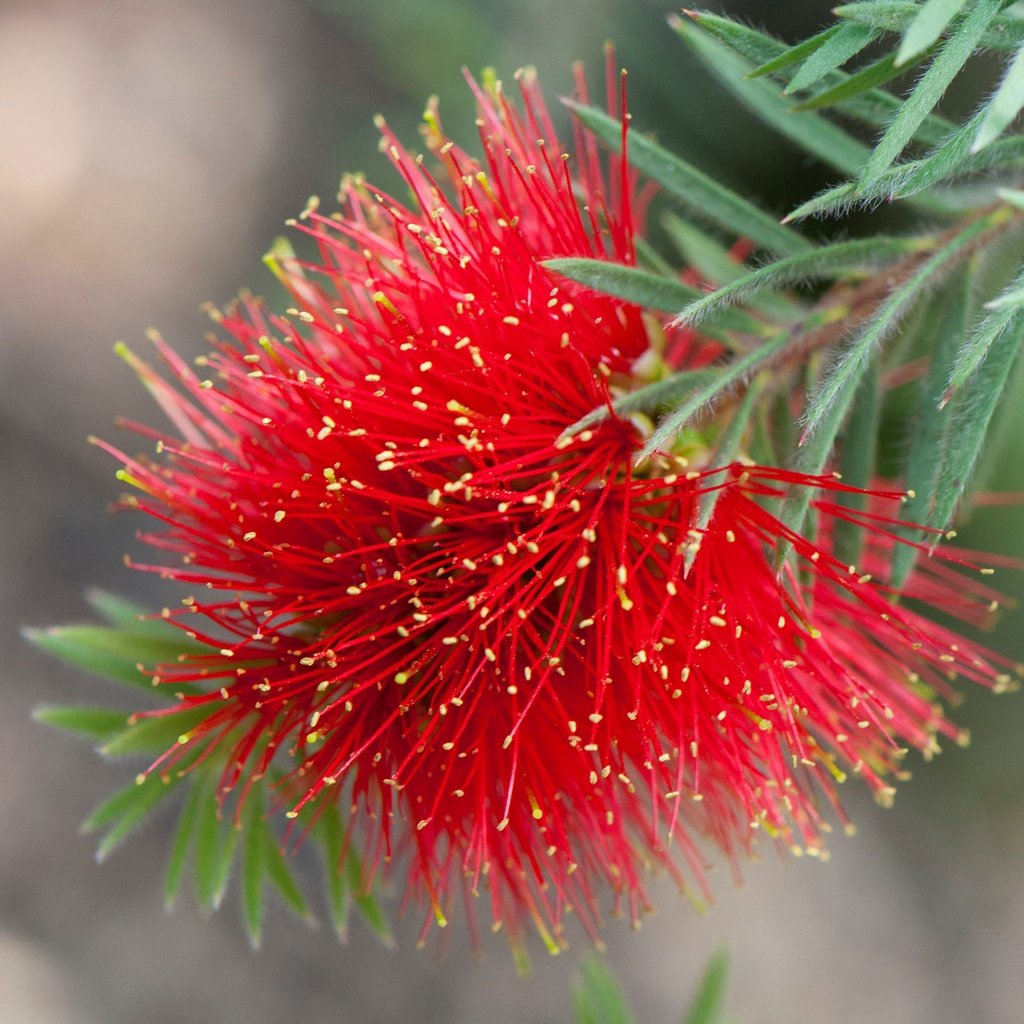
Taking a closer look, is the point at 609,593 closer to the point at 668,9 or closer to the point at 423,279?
the point at 423,279

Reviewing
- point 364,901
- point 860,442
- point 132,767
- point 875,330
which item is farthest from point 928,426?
point 132,767

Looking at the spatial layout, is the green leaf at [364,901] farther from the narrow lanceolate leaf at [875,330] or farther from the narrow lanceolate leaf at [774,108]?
the narrow lanceolate leaf at [774,108]

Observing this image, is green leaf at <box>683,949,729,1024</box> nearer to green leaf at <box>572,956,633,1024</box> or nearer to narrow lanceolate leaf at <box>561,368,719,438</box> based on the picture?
green leaf at <box>572,956,633,1024</box>

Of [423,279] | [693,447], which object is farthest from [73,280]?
[693,447]

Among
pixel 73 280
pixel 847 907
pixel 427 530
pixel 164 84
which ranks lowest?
pixel 847 907

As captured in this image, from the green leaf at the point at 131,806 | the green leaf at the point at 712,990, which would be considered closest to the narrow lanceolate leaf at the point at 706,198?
the green leaf at the point at 131,806

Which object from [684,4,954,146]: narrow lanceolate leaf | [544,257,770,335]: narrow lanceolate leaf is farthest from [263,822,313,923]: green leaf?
[684,4,954,146]: narrow lanceolate leaf

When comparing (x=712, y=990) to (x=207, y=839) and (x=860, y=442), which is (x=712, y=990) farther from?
(x=860, y=442)
